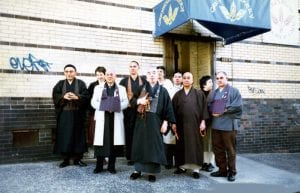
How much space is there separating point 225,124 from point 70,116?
2.66 metres

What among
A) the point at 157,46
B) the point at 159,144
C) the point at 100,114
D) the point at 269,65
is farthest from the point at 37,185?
the point at 269,65

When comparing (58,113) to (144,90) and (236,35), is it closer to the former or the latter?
(144,90)

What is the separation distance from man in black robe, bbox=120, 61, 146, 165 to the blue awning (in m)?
1.39

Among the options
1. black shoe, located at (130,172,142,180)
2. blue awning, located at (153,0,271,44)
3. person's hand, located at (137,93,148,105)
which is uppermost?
blue awning, located at (153,0,271,44)

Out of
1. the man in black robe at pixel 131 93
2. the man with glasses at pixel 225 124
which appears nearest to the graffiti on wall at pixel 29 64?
the man in black robe at pixel 131 93

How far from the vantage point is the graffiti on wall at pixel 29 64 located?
613 centimetres

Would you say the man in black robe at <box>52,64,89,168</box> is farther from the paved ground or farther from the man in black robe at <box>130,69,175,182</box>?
the man in black robe at <box>130,69,175,182</box>

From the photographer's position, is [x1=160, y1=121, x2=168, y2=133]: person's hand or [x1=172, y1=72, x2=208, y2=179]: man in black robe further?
[x1=172, y1=72, x2=208, y2=179]: man in black robe

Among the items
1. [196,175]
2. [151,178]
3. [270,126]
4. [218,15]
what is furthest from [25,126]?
[270,126]

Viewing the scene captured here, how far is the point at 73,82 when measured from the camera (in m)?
6.07

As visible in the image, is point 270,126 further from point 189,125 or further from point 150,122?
point 150,122

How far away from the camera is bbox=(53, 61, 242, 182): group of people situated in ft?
17.3

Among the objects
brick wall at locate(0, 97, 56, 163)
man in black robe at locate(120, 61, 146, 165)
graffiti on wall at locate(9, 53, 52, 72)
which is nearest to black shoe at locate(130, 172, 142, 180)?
man in black robe at locate(120, 61, 146, 165)

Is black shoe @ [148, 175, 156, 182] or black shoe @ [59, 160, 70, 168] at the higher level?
black shoe @ [59, 160, 70, 168]
